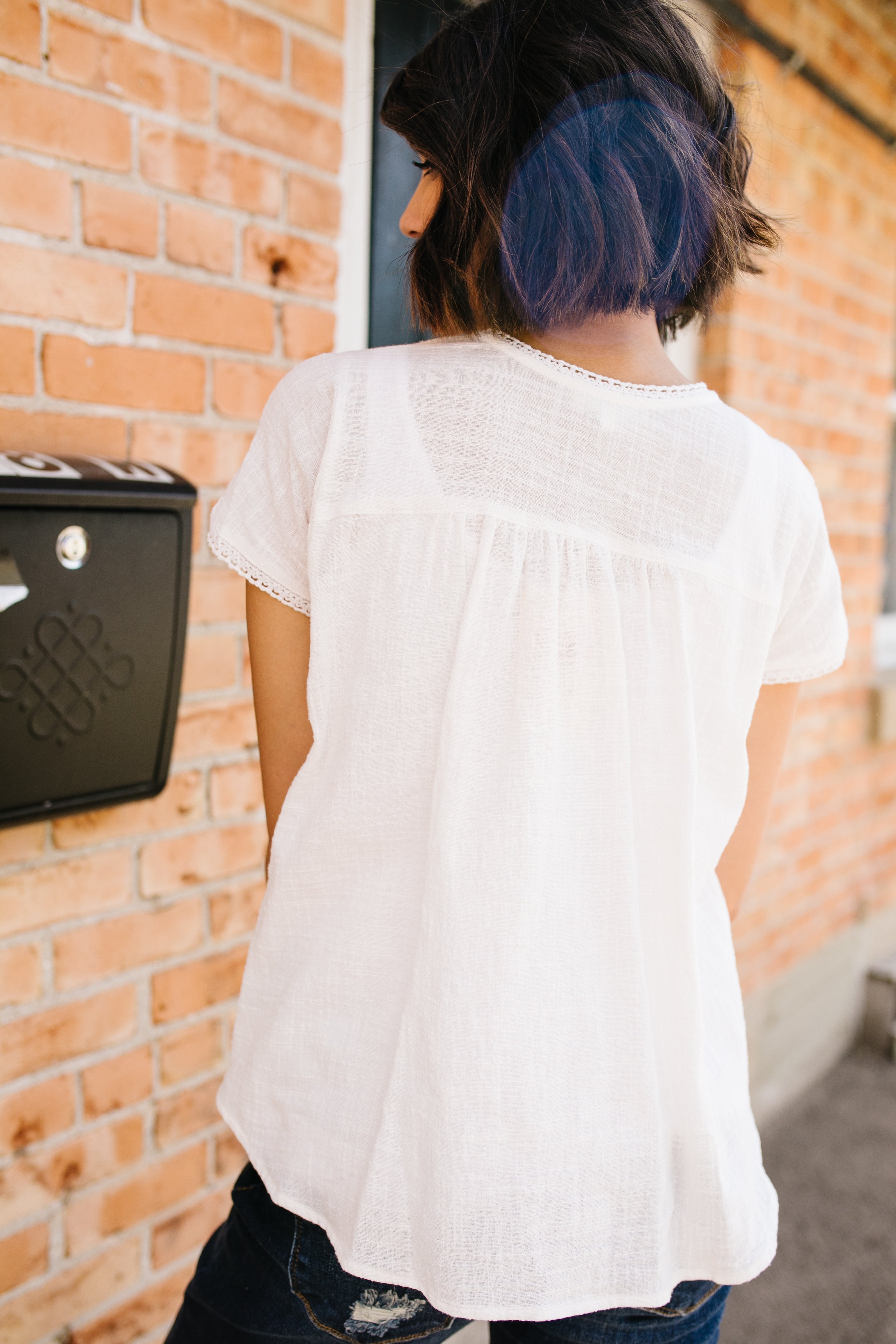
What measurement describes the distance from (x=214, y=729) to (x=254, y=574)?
0.62 metres

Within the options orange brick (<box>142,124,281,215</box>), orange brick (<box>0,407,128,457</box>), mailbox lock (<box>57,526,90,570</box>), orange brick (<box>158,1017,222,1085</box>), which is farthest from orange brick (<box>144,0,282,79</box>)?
orange brick (<box>158,1017,222,1085</box>)

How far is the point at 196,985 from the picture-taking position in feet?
4.84

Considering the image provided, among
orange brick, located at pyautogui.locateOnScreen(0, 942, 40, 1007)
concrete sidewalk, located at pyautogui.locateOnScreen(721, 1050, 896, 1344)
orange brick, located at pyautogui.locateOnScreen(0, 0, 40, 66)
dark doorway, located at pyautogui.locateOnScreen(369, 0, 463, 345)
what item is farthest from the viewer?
concrete sidewalk, located at pyautogui.locateOnScreen(721, 1050, 896, 1344)

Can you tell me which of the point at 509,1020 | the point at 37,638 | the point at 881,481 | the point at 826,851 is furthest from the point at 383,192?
the point at 826,851

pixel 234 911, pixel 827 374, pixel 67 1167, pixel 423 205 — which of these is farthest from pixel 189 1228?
pixel 827 374

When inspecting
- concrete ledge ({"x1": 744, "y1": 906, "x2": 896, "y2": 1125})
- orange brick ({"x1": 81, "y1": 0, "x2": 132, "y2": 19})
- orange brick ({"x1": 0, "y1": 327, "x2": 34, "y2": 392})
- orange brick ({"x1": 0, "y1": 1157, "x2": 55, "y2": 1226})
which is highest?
orange brick ({"x1": 81, "y1": 0, "x2": 132, "y2": 19})

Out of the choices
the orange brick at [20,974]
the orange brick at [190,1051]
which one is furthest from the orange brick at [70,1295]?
the orange brick at [20,974]

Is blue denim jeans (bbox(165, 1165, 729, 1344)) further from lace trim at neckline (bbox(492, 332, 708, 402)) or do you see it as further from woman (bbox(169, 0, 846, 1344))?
lace trim at neckline (bbox(492, 332, 708, 402))

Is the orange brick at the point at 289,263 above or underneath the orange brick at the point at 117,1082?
above

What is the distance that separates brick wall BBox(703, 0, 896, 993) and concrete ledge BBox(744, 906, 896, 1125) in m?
0.07

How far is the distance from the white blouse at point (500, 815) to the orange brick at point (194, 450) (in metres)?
0.51

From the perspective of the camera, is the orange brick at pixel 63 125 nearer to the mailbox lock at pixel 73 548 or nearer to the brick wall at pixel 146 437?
the brick wall at pixel 146 437

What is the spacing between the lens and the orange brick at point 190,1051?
145 centimetres

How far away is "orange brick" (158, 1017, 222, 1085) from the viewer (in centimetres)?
145
